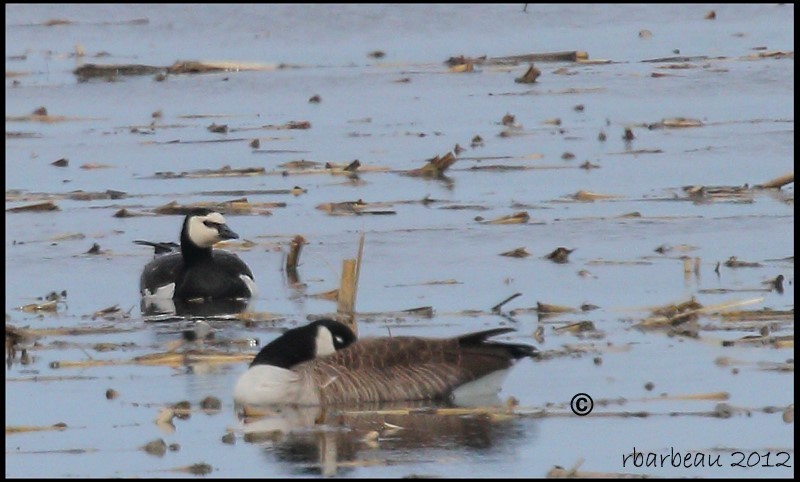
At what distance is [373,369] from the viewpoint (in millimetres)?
9500

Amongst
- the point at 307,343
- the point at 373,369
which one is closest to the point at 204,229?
the point at 307,343

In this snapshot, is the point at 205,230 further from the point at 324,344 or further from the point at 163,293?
the point at 324,344

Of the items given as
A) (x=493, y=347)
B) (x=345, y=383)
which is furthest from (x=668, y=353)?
(x=345, y=383)

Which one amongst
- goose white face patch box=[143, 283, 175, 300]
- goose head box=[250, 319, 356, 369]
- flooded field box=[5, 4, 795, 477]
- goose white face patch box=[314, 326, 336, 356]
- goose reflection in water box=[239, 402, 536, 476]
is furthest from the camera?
goose white face patch box=[143, 283, 175, 300]

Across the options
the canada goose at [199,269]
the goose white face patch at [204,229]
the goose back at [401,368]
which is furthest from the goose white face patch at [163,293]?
the goose back at [401,368]

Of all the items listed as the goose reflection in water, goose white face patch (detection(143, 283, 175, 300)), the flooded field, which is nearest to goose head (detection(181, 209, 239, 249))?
the flooded field

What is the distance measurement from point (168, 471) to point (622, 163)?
940cm

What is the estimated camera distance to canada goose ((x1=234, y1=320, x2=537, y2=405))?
935 cm

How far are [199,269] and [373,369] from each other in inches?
152

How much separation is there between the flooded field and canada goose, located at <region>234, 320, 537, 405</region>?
12 cm
